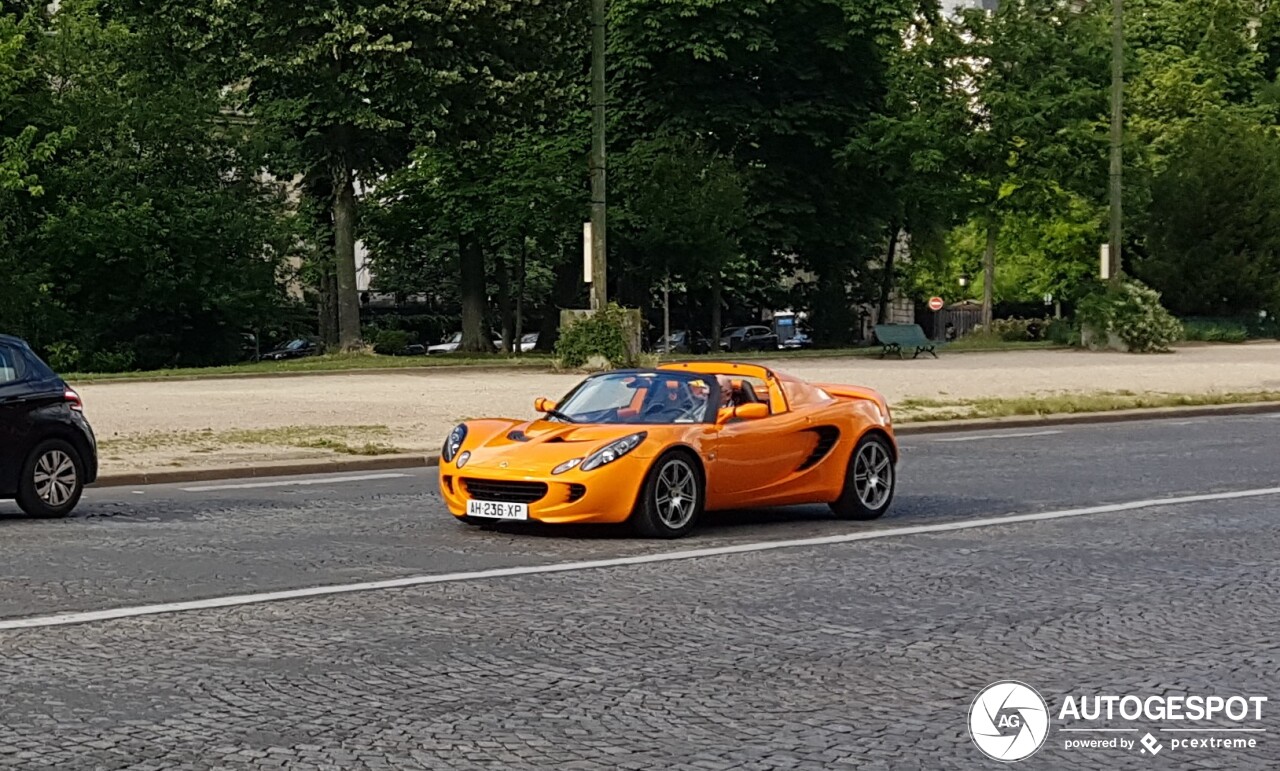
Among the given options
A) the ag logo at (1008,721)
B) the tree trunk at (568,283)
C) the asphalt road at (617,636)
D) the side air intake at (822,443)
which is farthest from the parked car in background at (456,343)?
the ag logo at (1008,721)

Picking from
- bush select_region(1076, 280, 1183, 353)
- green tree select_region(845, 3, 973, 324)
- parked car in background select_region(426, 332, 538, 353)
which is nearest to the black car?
bush select_region(1076, 280, 1183, 353)

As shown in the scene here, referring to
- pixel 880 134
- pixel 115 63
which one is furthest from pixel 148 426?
pixel 880 134

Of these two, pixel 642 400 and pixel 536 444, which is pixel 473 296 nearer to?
pixel 642 400

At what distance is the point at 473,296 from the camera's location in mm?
53844

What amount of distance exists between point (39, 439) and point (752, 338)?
67412 mm

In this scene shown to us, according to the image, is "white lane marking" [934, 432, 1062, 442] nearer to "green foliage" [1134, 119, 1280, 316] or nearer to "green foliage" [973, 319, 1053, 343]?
"green foliage" [973, 319, 1053, 343]

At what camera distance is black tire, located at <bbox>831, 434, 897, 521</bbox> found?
14297mm

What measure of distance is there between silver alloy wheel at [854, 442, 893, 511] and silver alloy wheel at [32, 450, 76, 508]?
5999 mm

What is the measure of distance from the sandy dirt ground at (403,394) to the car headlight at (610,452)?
7387mm

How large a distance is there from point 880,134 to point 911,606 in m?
45.2

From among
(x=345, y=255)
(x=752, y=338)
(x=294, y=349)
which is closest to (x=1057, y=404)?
(x=345, y=255)

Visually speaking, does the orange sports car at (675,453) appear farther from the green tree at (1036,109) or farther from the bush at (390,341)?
the bush at (390,341)

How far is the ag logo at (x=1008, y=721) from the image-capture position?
263 inches

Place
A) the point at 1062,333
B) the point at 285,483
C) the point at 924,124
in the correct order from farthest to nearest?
the point at 1062,333 → the point at 924,124 → the point at 285,483
